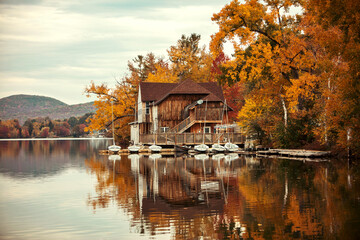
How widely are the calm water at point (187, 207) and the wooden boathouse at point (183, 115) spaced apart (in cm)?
3256

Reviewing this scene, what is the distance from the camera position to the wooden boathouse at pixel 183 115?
6241cm

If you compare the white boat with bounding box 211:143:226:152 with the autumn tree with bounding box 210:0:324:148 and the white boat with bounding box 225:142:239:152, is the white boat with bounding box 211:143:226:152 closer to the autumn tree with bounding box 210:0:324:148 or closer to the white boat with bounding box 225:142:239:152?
the white boat with bounding box 225:142:239:152

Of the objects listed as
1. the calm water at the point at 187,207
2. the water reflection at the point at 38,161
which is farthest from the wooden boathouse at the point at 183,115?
the calm water at the point at 187,207

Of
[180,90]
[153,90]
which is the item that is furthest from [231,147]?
[153,90]

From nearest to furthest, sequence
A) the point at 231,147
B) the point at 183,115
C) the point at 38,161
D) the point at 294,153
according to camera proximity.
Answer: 1. the point at 294,153
2. the point at 38,161
3. the point at 231,147
4. the point at 183,115

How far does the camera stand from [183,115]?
68.9 metres

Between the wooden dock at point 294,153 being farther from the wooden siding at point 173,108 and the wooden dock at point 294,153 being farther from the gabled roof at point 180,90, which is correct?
the wooden siding at point 173,108

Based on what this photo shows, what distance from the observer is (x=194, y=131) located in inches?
2611

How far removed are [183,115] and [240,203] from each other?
50.6 meters

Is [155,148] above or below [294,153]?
above

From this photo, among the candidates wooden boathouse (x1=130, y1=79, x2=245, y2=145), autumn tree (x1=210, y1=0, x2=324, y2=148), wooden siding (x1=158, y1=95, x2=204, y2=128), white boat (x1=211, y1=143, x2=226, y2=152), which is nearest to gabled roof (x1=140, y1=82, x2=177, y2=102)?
wooden boathouse (x1=130, y1=79, x2=245, y2=145)

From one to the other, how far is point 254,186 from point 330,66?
10476 mm

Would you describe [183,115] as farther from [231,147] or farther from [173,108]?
[231,147]

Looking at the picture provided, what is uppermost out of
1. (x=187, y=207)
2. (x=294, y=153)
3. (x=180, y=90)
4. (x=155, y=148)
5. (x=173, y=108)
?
(x=180, y=90)
